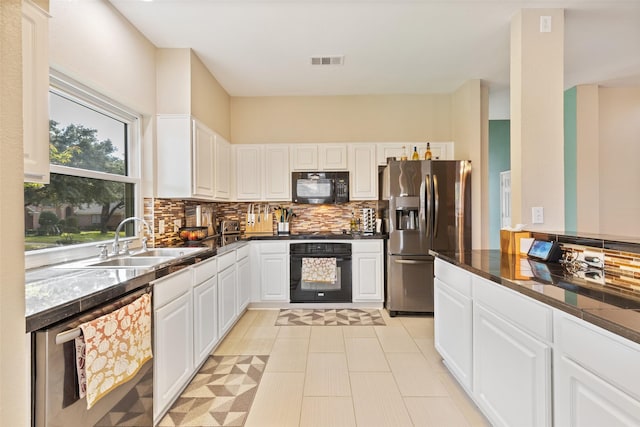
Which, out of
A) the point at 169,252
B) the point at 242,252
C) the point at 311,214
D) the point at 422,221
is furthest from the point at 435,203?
the point at 169,252

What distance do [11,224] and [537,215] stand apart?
10.0ft

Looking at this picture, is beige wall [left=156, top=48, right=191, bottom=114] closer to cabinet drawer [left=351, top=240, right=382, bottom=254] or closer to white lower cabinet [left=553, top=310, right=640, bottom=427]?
cabinet drawer [left=351, top=240, right=382, bottom=254]

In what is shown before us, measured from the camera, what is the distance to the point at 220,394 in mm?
2188

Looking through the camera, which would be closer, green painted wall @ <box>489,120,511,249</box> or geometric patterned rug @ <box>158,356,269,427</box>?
geometric patterned rug @ <box>158,356,269,427</box>

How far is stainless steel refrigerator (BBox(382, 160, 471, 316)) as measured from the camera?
146 inches

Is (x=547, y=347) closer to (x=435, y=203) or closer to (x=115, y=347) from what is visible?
(x=115, y=347)

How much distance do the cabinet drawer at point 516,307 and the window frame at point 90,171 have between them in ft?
8.48

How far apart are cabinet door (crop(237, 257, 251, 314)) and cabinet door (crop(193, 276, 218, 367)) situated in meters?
0.71

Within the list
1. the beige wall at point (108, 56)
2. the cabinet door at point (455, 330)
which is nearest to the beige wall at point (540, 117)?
the cabinet door at point (455, 330)

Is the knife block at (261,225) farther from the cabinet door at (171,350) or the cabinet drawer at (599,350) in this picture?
the cabinet drawer at (599,350)

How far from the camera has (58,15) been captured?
1931 millimetres

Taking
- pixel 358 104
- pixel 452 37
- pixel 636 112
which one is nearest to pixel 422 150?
pixel 358 104

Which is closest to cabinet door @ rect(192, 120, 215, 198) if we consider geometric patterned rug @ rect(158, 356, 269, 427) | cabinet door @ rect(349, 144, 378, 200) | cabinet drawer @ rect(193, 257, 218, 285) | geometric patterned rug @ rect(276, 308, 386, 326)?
cabinet drawer @ rect(193, 257, 218, 285)

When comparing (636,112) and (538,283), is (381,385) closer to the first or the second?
(538,283)
